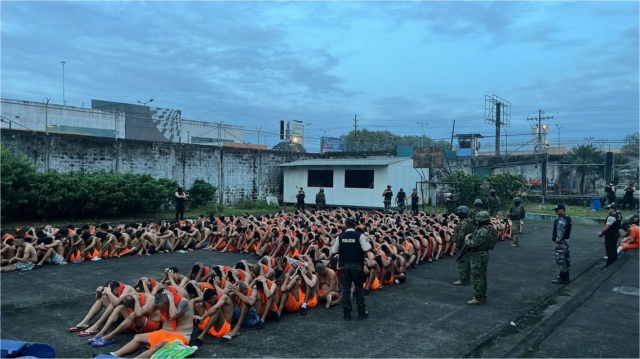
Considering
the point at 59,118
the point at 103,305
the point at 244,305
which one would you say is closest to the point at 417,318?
the point at 244,305

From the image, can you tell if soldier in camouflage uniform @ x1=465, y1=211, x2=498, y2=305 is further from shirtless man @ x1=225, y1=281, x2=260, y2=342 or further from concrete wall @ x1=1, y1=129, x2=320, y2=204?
concrete wall @ x1=1, y1=129, x2=320, y2=204

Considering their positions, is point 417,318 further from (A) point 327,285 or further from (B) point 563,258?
(B) point 563,258

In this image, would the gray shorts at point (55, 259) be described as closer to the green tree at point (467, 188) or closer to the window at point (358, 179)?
the window at point (358, 179)

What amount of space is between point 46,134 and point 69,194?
341 cm

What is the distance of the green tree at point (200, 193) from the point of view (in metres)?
24.2

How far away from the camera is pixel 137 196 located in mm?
19875

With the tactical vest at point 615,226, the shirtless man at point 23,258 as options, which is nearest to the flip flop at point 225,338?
the shirtless man at point 23,258

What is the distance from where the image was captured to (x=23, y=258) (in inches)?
444

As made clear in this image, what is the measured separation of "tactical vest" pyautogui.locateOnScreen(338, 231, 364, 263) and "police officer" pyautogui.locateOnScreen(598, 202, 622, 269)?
747 cm

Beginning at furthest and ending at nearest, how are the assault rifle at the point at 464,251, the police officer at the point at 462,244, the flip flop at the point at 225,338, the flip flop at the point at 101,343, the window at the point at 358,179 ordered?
the window at the point at 358,179, the police officer at the point at 462,244, the assault rifle at the point at 464,251, the flip flop at the point at 225,338, the flip flop at the point at 101,343

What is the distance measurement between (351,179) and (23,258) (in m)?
18.5

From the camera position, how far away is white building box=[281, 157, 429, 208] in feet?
87.0

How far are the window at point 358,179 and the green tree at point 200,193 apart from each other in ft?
24.6

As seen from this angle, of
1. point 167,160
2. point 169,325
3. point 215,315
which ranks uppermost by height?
point 167,160
